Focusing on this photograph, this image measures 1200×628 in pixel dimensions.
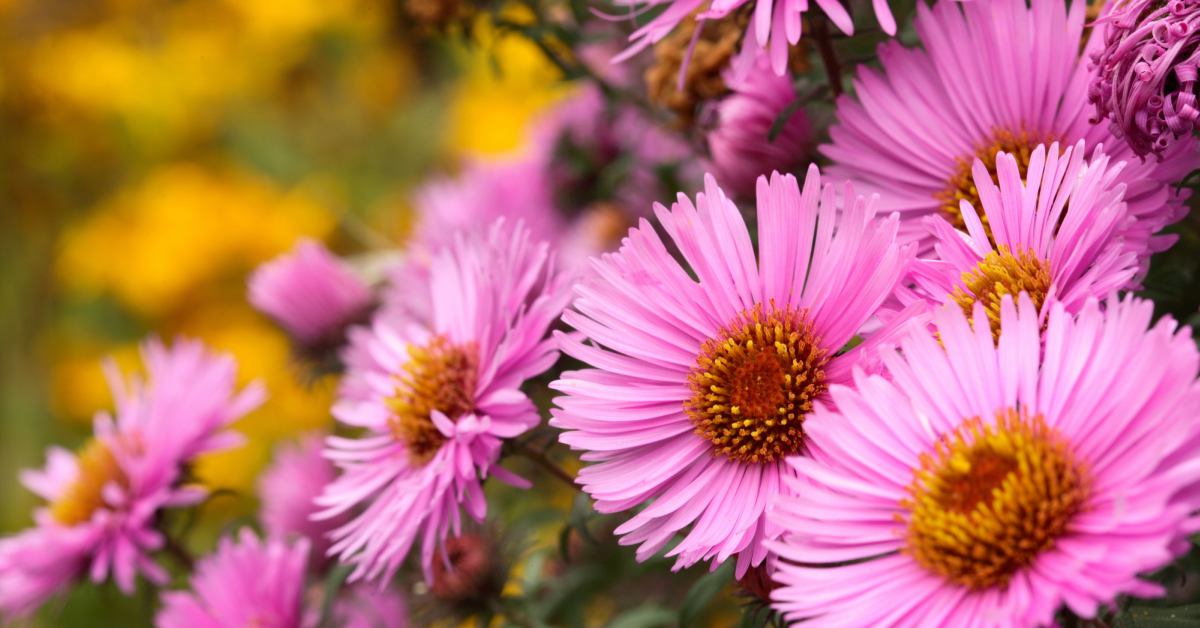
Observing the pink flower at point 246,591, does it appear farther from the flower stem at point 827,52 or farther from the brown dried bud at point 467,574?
the flower stem at point 827,52

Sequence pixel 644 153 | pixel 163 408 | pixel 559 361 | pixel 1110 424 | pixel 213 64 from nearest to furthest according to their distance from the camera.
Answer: pixel 1110 424 < pixel 559 361 < pixel 163 408 < pixel 644 153 < pixel 213 64

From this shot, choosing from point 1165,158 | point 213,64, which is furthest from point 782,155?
point 213,64

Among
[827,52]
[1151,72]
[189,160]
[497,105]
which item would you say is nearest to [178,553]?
[827,52]

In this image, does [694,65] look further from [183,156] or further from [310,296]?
[183,156]

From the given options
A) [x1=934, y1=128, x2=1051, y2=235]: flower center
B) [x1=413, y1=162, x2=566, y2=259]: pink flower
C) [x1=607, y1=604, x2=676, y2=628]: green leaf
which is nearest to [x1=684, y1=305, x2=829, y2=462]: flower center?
[x1=934, y1=128, x2=1051, y2=235]: flower center

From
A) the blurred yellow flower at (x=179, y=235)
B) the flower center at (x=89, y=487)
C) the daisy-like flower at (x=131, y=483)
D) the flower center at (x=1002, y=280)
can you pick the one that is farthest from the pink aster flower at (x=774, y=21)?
the blurred yellow flower at (x=179, y=235)

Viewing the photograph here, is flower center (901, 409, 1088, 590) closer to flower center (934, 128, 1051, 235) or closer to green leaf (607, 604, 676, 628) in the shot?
flower center (934, 128, 1051, 235)

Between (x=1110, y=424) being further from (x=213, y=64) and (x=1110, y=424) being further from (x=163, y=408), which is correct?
(x=213, y=64)
